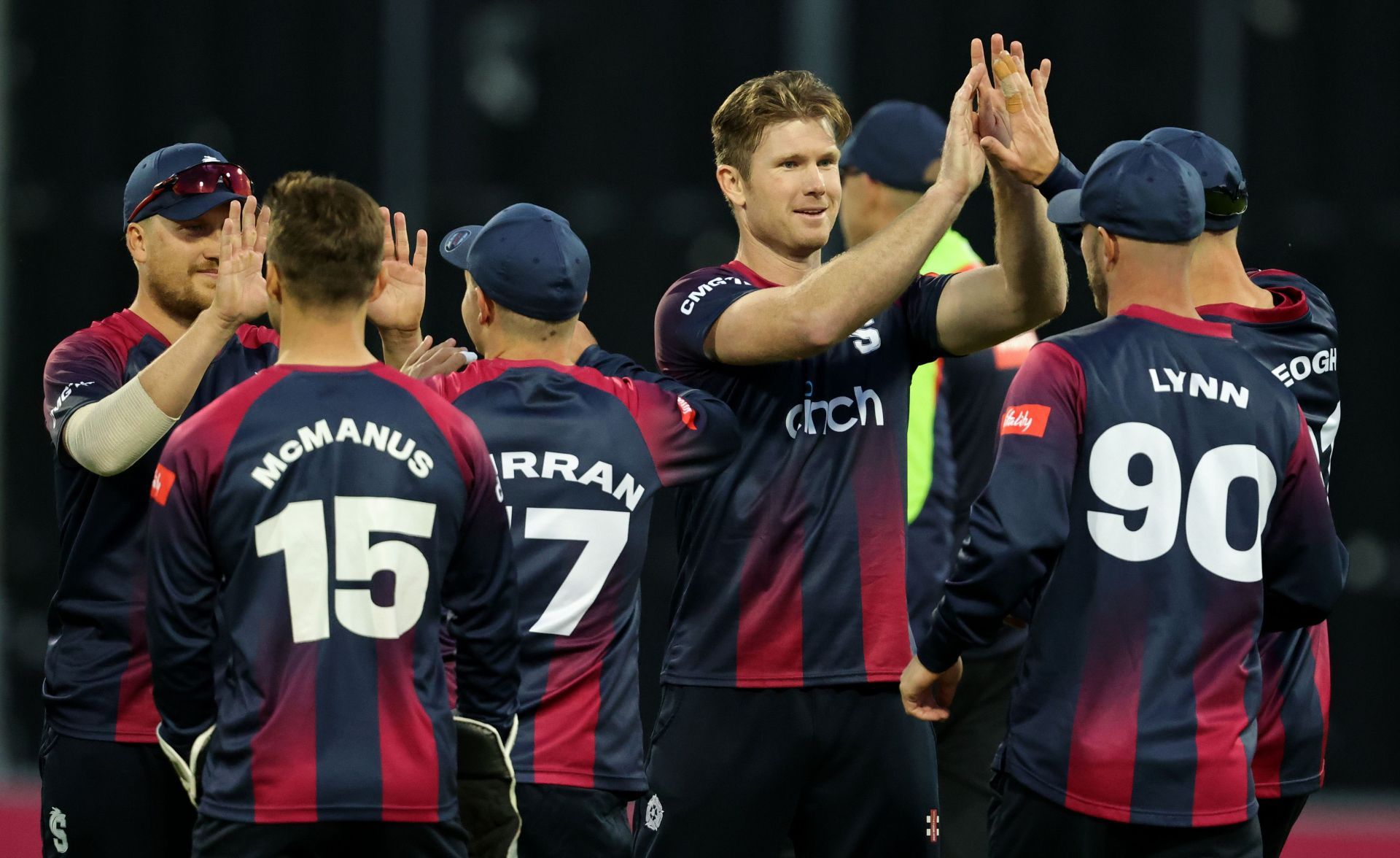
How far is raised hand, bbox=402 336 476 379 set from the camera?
4359mm

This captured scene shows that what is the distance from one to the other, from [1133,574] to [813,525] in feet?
3.05

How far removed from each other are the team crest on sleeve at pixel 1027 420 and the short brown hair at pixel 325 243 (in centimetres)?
128

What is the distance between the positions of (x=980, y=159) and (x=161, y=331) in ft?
6.38

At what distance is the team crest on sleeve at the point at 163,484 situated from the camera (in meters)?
3.39

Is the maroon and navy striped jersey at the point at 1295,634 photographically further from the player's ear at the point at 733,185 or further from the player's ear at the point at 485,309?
the player's ear at the point at 485,309

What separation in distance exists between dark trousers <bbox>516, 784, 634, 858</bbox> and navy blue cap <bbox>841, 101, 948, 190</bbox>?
2.72 meters

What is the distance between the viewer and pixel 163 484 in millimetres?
3408

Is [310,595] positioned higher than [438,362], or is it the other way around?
[438,362]

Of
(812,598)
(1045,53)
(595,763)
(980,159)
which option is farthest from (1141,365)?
(1045,53)

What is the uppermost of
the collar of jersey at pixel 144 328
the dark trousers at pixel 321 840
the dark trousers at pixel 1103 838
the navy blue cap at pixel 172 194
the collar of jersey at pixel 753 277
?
the navy blue cap at pixel 172 194

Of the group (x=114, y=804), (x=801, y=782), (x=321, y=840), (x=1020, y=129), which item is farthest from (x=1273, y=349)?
(x=114, y=804)

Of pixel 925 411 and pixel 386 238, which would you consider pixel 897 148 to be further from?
pixel 386 238

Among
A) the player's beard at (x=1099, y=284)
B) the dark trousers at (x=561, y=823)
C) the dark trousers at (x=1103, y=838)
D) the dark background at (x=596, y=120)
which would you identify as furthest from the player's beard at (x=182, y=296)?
the dark background at (x=596, y=120)

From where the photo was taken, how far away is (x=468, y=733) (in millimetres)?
3621
